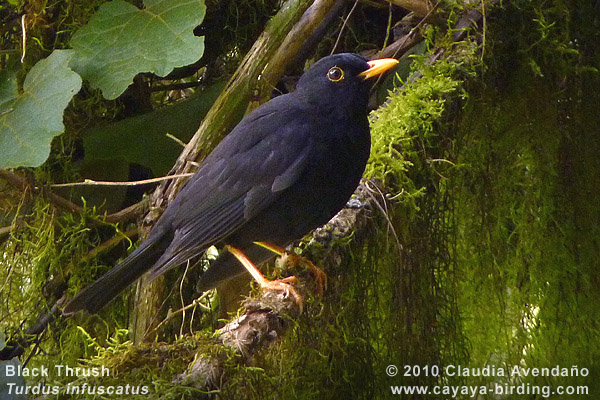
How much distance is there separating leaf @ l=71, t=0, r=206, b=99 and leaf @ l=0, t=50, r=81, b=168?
130 mm

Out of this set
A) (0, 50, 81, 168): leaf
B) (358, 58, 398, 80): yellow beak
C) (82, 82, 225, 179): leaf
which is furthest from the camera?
(82, 82, 225, 179): leaf

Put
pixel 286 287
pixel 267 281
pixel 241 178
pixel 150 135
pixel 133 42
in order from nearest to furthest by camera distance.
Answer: pixel 286 287 < pixel 267 281 < pixel 241 178 < pixel 133 42 < pixel 150 135

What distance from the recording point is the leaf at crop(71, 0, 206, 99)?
2.78 m

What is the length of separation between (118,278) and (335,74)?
1.11m

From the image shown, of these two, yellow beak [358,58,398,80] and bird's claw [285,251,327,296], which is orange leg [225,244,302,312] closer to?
bird's claw [285,251,327,296]

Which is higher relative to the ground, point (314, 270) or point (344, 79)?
point (344, 79)

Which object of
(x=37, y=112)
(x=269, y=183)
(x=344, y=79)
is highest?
(x=37, y=112)

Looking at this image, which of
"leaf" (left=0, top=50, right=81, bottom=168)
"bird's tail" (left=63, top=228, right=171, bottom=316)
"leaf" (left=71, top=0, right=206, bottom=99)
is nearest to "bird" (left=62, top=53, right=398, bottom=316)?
"bird's tail" (left=63, top=228, right=171, bottom=316)

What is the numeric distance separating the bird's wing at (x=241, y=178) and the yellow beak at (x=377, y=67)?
0.30m

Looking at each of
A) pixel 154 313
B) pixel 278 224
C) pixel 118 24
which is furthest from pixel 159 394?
pixel 118 24

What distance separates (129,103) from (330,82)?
1109 millimetres

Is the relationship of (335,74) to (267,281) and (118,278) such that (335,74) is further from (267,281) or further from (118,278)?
(118,278)

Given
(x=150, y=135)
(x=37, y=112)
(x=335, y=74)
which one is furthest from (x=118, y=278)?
(x=335, y=74)

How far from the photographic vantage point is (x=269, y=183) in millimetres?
2686
